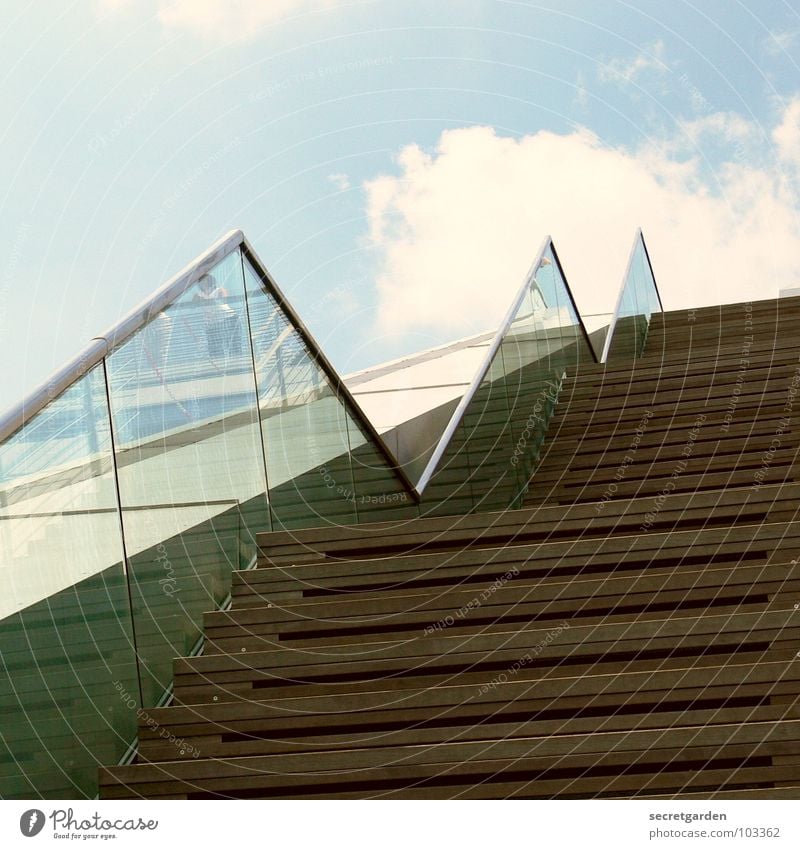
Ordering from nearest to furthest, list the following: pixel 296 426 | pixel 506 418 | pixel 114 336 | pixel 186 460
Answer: pixel 114 336 < pixel 186 460 < pixel 296 426 < pixel 506 418

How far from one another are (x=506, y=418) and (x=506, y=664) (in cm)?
285

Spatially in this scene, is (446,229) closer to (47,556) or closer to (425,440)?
(425,440)

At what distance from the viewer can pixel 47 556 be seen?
267 cm

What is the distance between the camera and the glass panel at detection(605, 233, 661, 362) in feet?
29.0

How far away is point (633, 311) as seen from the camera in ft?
30.7

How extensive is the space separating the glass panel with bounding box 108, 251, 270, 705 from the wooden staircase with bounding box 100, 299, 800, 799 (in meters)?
0.12

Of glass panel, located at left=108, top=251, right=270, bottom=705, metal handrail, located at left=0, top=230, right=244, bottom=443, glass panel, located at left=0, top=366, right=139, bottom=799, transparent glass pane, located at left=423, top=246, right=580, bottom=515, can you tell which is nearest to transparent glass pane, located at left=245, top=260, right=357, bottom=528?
glass panel, located at left=108, top=251, right=270, bottom=705

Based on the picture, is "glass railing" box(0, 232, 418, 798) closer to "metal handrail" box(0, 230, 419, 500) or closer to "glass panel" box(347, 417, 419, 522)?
"metal handrail" box(0, 230, 419, 500)

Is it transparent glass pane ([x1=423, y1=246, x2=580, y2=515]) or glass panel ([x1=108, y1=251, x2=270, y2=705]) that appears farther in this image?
transparent glass pane ([x1=423, y1=246, x2=580, y2=515])

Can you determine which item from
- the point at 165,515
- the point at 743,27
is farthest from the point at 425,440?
the point at 743,27

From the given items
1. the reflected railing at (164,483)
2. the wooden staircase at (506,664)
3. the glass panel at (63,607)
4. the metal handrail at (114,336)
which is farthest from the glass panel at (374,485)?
the glass panel at (63,607)

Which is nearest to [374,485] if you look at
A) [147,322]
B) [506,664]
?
[147,322]

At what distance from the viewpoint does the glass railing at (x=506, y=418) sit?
550 cm

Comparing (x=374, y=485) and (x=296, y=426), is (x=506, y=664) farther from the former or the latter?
(x=374, y=485)
